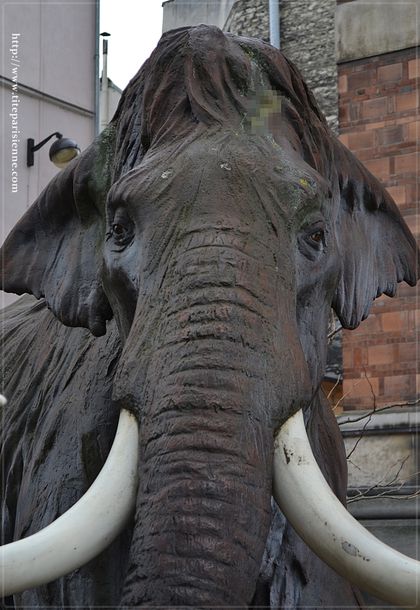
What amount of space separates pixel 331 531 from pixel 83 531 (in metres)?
0.51

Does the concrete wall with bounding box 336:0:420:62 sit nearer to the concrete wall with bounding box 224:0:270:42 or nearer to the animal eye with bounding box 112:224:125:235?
the animal eye with bounding box 112:224:125:235

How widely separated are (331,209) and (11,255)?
3.81 ft

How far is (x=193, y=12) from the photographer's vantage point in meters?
22.5

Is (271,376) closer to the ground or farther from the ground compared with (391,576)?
farther from the ground

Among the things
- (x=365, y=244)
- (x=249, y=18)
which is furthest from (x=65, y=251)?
(x=249, y=18)

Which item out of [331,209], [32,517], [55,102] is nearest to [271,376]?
[331,209]

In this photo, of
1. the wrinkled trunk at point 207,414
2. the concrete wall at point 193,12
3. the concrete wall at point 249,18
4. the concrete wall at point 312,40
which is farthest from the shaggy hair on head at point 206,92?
A: the concrete wall at point 249,18

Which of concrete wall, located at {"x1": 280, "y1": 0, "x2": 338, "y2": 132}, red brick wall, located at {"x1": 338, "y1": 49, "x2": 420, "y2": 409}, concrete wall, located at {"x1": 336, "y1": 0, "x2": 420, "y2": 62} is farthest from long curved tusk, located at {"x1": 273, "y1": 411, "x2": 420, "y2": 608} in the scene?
concrete wall, located at {"x1": 280, "y1": 0, "x2": 338, "y2": 132}

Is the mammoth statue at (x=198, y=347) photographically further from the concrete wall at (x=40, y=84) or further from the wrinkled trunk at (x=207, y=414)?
the concrete wall at (x=40, y=84)

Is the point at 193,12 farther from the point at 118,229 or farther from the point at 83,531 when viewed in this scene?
the point at 83,531

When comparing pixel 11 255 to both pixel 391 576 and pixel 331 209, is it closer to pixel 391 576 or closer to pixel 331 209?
pixel 331 209

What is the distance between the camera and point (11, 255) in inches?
165

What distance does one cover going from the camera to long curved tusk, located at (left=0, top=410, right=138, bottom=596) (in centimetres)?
245

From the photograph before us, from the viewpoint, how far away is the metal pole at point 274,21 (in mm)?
20516
